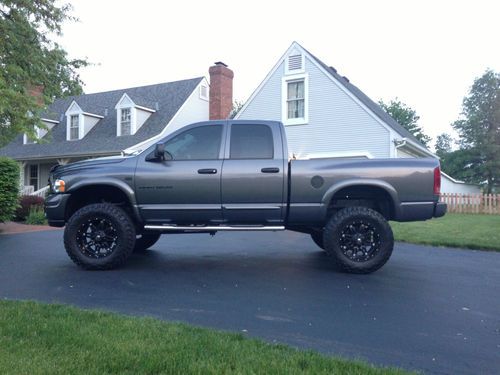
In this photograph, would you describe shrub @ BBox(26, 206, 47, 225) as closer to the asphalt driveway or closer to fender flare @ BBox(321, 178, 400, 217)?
the asphalt driveway

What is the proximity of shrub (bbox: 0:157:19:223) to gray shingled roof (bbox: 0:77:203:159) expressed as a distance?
8.79m

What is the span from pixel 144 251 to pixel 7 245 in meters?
3.07

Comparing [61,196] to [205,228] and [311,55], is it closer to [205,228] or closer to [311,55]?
[205,228]

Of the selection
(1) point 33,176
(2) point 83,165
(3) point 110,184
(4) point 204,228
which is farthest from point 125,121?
(4) point 204,228

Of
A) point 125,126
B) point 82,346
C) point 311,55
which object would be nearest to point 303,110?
point 311,55

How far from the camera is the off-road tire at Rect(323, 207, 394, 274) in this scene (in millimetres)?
5789

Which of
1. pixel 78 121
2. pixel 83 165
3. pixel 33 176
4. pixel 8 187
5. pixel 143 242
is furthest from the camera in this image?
pixel 33 176

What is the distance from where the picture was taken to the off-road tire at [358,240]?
579cm

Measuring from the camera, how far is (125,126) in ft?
73.6

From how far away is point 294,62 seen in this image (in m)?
18.1

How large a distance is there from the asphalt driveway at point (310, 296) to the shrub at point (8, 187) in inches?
160

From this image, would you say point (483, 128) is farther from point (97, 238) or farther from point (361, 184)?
point (97, 238)

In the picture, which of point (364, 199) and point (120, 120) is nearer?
point (364, 199)

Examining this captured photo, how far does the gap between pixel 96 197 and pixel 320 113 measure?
40.7 ft
